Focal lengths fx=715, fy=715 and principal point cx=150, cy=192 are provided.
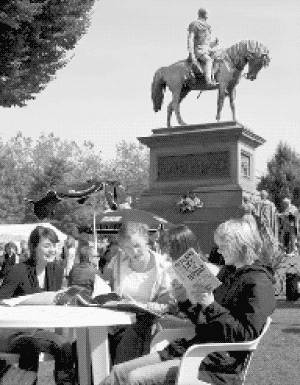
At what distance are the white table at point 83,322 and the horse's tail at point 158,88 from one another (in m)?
18.1

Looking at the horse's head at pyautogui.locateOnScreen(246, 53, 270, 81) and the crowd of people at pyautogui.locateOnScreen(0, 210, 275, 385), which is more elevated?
the horse's head at pyautogui.locateOnScreen(246, 53, 270, 81)

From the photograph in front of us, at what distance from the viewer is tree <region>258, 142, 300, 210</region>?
54625 mm

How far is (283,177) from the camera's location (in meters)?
54.6

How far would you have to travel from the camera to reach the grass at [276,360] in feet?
21.6

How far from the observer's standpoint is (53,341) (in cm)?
474

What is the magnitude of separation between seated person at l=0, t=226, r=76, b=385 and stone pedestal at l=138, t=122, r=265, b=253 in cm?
1410

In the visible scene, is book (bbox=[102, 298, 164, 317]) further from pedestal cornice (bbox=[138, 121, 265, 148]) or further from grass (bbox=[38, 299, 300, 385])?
pedestal cornice (bbox=[138, 121, 265, 148])

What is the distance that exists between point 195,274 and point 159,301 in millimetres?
1323

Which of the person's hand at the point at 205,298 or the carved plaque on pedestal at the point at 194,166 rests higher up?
the carved plaque on pedestal at the point at 194,166

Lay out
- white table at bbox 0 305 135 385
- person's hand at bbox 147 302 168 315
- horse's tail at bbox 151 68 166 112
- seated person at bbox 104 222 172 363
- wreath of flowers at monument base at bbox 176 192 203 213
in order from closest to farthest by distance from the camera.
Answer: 1. white table at bbox 0 305 135 385
2. person's hand at bbox 147 302 168 315
3. seated person at bbox 104 222 172 363
4. wreath of flowers at monument base at bbox 176 192 203 213
5. horse's tail at bbox 151 68 166 112

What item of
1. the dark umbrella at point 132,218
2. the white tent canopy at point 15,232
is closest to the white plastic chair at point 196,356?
the dark umbrella at point 132,218

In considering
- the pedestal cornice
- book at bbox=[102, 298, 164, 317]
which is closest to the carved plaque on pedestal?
the pedestal cornice

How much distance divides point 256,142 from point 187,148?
214 centimetres

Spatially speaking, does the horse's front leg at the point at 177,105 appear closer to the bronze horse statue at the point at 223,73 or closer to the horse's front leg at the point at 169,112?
the bronze horse statue at the point at 223,73
